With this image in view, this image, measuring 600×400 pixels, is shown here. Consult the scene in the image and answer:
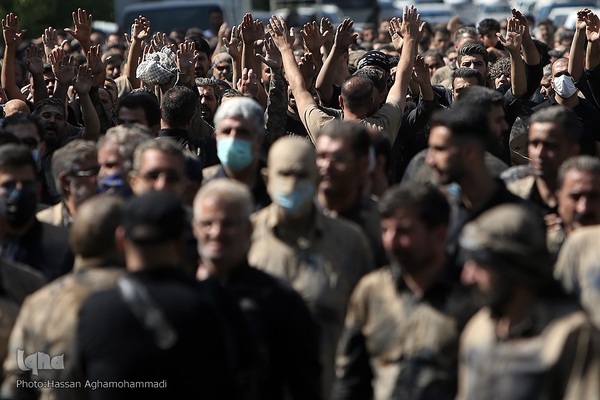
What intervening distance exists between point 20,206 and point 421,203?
2430 mm

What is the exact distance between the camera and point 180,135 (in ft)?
32.6

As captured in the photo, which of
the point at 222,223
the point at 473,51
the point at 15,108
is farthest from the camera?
the point at 473,51

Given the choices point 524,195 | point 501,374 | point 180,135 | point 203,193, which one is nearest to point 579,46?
point 180,135

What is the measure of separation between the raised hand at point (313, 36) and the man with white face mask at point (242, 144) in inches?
176

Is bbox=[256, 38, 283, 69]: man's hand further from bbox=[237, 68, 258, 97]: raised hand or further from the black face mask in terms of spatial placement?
the black face mask

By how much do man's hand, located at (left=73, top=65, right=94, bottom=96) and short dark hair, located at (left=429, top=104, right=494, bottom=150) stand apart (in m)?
4.88

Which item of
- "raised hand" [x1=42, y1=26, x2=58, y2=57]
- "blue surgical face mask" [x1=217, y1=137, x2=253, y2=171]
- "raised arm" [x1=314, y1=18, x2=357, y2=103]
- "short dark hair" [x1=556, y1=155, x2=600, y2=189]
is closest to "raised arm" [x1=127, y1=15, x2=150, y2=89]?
"raised hand" [x1=42, y1=26, x2=58, y2=57]

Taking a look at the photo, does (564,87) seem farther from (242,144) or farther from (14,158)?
(14,158)

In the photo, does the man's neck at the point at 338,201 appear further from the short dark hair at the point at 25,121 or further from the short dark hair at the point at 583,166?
the short dark hair at the point at 25,121

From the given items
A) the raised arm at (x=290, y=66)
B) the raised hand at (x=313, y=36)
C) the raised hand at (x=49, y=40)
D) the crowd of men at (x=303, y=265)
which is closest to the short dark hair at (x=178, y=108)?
the crowd of men at (x=303, y=265)

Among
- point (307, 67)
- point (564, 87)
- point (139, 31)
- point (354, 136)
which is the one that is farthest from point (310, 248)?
point (139, 31)

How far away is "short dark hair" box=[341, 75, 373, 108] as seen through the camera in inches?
384

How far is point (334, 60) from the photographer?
11.7 m

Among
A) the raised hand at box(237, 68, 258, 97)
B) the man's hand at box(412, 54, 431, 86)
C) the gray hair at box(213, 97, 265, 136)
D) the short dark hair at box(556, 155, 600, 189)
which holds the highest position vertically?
the short dark hair at box(556, 155, 600, 189)
